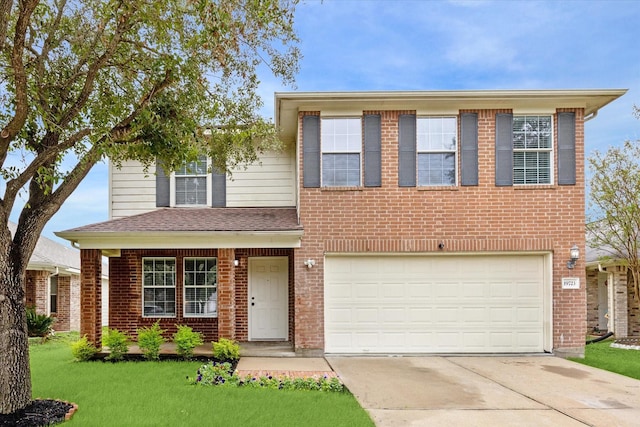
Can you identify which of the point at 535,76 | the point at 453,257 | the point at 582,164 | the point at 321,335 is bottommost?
the point at 321,335

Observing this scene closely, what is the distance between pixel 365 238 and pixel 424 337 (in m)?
2.54

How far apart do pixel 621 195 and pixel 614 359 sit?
16.0 feet

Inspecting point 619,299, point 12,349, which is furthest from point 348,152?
point 619,299

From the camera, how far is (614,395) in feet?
24.5

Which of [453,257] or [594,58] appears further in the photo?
[594,58]

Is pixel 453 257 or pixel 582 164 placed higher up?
pixel 582 164

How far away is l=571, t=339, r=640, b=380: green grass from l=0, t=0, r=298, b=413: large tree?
8251 millimetres

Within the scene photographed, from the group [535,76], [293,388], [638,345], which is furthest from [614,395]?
[535,76]

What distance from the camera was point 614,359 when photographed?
10625 mm

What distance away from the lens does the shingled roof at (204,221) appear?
34.2 feet

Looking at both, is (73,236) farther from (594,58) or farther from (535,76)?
(594,58)

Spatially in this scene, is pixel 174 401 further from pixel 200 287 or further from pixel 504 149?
pixel 504 149

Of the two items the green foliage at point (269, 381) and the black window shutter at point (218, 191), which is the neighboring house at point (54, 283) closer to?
the black window shutter at point (218, 191)

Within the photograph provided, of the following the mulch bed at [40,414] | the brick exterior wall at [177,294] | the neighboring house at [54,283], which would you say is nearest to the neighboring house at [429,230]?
the brick exterior wall at [177,294]
